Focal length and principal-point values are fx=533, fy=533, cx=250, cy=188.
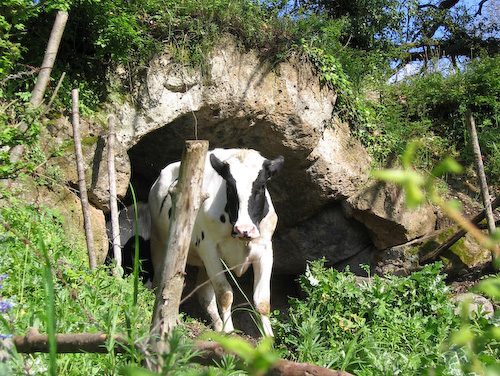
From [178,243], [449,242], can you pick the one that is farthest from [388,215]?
[178,243]

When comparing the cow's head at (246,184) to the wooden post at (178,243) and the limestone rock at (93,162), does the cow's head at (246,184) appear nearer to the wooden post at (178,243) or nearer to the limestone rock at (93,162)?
the limestone rock at (93,162)

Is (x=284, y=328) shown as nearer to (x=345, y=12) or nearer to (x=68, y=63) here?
(x=68, y=63)

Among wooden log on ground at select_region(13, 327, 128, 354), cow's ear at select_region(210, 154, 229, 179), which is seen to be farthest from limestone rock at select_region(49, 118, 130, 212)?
wooden log on ground at select_region(13, 327, 128, 354)

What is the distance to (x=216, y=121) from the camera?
23.8 ft

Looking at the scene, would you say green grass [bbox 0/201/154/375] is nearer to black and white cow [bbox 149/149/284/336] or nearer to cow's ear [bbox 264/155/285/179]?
black and white cow [bbox 149/149/284/336]

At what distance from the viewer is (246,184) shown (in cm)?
574

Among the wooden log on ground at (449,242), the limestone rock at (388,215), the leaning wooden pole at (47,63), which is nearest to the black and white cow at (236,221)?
the leaning wooden pole at (47,63)

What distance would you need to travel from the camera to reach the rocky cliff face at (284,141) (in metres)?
6.72

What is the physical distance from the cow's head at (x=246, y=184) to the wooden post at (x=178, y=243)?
2.95 metres

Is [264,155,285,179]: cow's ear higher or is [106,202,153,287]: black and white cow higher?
[264,155,285,179]: cow's ear

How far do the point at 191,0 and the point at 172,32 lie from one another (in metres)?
0.57

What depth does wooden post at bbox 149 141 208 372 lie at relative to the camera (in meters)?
2.23

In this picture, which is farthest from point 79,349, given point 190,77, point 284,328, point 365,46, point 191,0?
point 365,46

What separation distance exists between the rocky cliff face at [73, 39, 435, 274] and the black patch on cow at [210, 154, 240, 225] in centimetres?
120
